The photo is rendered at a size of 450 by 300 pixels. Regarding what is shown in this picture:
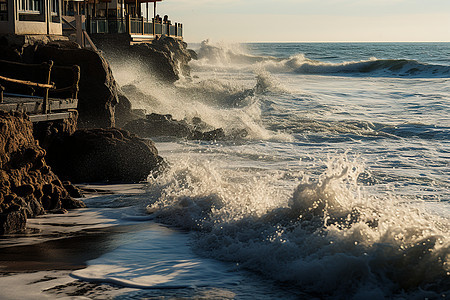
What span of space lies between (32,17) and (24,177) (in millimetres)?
10940

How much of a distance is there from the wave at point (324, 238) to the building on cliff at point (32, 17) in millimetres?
9199

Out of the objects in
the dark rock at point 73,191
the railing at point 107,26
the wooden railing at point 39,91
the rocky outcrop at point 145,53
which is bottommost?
the dark rock at point 73,191

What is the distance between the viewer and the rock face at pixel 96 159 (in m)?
11.0

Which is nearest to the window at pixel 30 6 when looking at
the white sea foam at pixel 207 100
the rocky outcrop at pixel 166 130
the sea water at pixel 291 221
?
the rocky outcrop at pixel 166 130

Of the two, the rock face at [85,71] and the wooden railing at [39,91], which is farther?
the rock face at [85,71]

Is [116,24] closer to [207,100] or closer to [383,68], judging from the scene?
[207,100]

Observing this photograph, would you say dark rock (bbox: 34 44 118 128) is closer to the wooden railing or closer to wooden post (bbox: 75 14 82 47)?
the wooden railing

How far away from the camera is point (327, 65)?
5941 cm

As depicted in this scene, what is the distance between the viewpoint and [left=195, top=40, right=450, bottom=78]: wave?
165 ft

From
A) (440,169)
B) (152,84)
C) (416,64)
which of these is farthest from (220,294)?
(416,64)

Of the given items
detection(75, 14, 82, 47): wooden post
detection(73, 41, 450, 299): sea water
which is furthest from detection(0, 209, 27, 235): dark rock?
detection(75, 14, 82, 47): wooden post

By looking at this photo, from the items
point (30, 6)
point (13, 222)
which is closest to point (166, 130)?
point (30, 6)

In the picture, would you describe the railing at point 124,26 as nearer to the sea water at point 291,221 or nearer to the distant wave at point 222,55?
the sea water at point 291,221

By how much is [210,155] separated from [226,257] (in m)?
8.03
